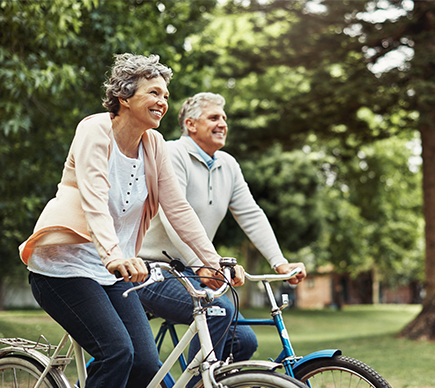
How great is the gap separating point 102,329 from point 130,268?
0.43m

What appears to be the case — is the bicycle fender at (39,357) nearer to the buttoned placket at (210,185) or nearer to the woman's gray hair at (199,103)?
the buttoned placket at (210,185)

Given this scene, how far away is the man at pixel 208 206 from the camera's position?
314cm

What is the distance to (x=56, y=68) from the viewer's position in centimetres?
711

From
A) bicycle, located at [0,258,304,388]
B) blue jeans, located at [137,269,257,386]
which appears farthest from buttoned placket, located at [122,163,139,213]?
blue jeans, located at [137,269,257,386]

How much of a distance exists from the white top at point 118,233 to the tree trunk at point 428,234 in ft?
35.5

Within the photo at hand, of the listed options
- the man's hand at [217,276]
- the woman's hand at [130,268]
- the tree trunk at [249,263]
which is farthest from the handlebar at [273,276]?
the tree trunk at [249,263]

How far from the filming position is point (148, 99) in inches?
102

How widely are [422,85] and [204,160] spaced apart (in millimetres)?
8830

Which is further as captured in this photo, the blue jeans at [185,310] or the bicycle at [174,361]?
the blue jeans at [185,310]

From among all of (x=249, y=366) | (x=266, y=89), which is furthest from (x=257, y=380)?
(x=266, y=89)

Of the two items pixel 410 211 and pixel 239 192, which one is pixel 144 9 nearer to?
pixel 239 192

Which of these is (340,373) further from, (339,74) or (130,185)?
(339,74)

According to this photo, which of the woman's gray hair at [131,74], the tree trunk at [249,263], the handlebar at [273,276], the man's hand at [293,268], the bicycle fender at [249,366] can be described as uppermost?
the woman's gray hair at [131,74]

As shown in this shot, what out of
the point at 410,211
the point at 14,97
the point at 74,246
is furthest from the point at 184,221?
the point at 410,211
